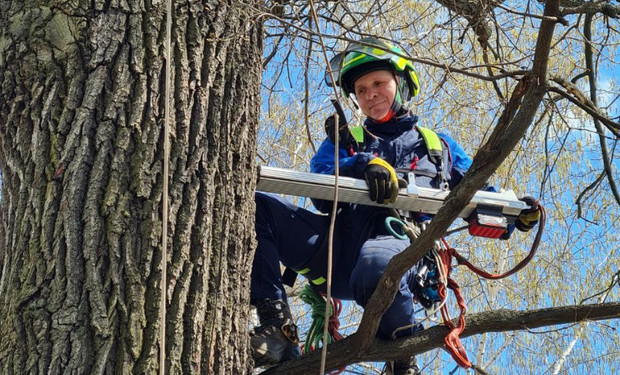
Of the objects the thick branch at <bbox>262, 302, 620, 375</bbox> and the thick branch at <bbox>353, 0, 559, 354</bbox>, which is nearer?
the thick branch at <bbox>353, 0, 559, 354</bbox>

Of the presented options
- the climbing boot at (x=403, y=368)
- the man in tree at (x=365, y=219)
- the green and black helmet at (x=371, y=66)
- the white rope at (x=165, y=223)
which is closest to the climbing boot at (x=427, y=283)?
the man in tree at (x=365, y=219)

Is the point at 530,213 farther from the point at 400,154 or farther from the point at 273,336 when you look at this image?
the point at 273,336

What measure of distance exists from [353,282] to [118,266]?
49.9 inches

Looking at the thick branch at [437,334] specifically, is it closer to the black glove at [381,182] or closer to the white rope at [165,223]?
the black glove at [381,182]

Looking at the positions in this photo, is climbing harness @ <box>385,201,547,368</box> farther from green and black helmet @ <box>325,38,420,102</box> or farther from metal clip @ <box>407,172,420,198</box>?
green and black helmet @ <box>325,38,420,102</box>

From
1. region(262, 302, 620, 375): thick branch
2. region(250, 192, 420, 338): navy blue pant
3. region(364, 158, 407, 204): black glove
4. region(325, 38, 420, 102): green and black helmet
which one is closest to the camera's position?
region(262, 302, 620, 375): thick branch

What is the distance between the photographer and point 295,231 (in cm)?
374

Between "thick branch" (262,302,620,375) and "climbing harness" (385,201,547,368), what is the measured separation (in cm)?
5

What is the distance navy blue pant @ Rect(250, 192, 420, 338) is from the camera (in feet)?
11.1

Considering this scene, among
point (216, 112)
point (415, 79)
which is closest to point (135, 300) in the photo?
point (216, 112)

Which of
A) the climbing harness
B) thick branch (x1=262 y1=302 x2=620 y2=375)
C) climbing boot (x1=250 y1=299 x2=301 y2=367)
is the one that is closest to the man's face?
the climbing harness

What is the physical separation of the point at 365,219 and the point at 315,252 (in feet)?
0.80

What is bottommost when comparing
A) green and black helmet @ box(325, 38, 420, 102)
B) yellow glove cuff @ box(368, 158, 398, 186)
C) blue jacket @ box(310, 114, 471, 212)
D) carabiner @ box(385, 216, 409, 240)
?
carabiner @ box(385, 216, 409, 240)

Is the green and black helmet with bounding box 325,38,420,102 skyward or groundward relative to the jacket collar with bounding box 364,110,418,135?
skyward
